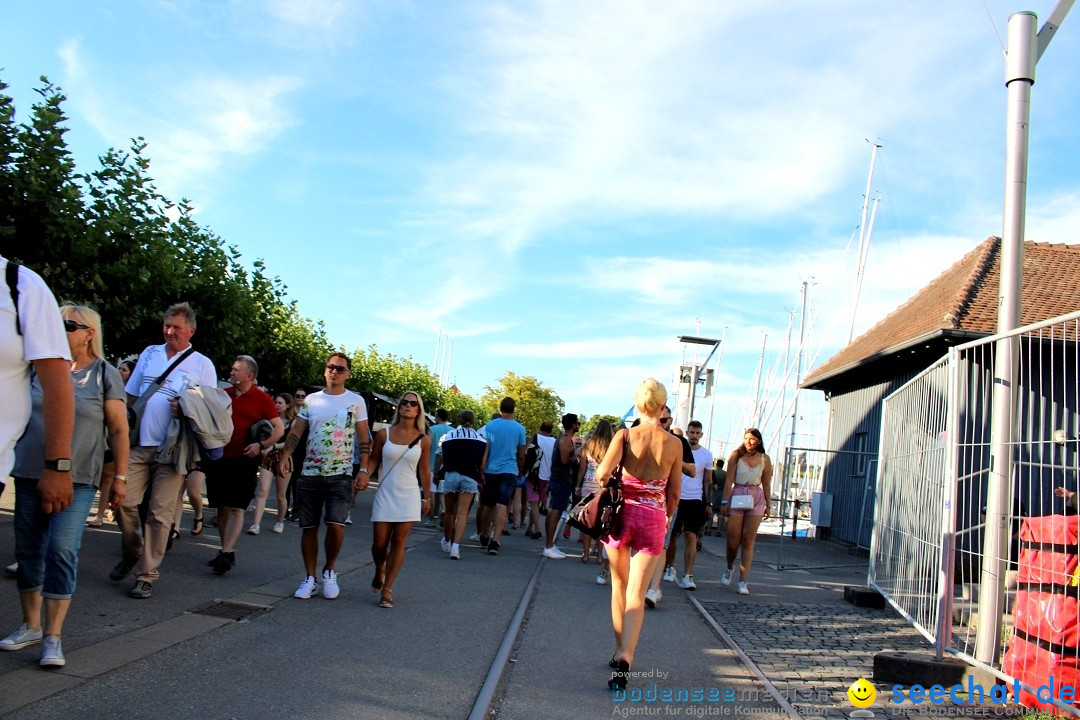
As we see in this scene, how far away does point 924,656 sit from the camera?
6.13 metres

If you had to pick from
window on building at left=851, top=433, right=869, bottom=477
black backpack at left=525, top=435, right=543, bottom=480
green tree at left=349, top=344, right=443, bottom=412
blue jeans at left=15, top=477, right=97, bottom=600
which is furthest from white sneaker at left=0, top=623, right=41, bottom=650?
green tree at left=349, top=344, right=443, bottom=412

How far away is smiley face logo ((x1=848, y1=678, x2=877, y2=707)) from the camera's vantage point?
17.4 feet

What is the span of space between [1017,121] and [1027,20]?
751 mm

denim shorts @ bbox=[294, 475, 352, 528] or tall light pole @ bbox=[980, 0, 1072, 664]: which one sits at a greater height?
tall light pole @ bbox=[980, 0, 1072, 664]

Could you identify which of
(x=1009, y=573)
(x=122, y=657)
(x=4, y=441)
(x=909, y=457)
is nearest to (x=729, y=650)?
(x=1009, y=573)

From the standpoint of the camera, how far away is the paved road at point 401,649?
14.4 feet

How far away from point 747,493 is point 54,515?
7.55 m

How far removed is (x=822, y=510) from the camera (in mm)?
19844

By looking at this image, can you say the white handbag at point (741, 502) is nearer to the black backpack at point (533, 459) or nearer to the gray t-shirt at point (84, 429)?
the black backpack at point (533, 459)

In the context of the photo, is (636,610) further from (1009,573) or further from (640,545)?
(1009,573)

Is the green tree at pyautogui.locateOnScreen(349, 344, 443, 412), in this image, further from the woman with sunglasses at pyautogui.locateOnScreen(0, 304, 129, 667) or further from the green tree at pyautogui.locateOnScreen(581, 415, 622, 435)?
the woman with sunglasses at pyautogui.locateOnScreen(0, 304, 129, 667)

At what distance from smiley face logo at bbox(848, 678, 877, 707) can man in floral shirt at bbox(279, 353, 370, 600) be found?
3972mm

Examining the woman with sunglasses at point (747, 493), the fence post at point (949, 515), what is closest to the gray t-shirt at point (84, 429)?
the fence post at point (949, 515)

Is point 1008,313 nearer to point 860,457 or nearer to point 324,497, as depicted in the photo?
point 324,497
